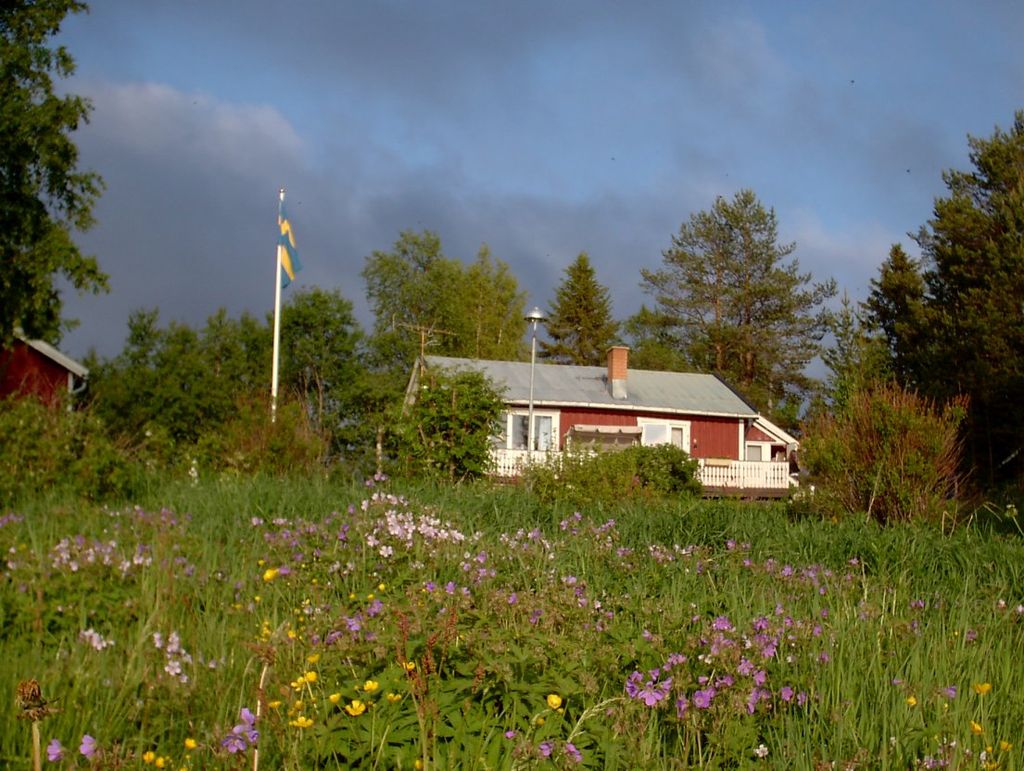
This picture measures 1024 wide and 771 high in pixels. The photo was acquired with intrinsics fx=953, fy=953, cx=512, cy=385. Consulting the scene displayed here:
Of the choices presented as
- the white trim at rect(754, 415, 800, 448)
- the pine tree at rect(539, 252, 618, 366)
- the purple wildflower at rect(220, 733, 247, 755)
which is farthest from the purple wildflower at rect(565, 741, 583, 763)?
the pine tree at rect(539, 252, 618, 366)

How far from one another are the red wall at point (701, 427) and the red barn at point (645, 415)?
0.10 feet

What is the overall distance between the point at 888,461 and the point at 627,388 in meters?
21.9

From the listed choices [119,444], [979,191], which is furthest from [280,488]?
[979,191]

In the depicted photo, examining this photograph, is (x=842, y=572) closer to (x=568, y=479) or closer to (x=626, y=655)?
(x=626, y=655)

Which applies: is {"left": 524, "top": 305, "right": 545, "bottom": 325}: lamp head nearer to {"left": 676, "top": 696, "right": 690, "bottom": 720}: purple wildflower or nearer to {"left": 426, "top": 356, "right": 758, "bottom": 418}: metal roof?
{"left": 426, "top": 356, "right": 758, "bottom": 418}: metal roof

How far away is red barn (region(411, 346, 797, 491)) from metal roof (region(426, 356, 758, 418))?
0.03m

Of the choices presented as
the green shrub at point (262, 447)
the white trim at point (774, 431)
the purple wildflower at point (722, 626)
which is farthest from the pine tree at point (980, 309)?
the purple wildflower at point (722, 626)

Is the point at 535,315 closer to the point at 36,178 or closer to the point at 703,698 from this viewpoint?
the point at 36,178

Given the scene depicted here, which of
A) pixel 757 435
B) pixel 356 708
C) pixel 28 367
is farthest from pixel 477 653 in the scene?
pixel 757 435

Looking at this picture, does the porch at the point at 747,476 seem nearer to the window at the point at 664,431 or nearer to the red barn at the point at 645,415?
the red barn at the point at 645,415

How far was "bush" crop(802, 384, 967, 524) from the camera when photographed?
9.34 m

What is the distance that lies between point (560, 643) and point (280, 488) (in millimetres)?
5508

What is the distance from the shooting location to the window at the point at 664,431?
1219 inches

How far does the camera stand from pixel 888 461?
9.45 m
